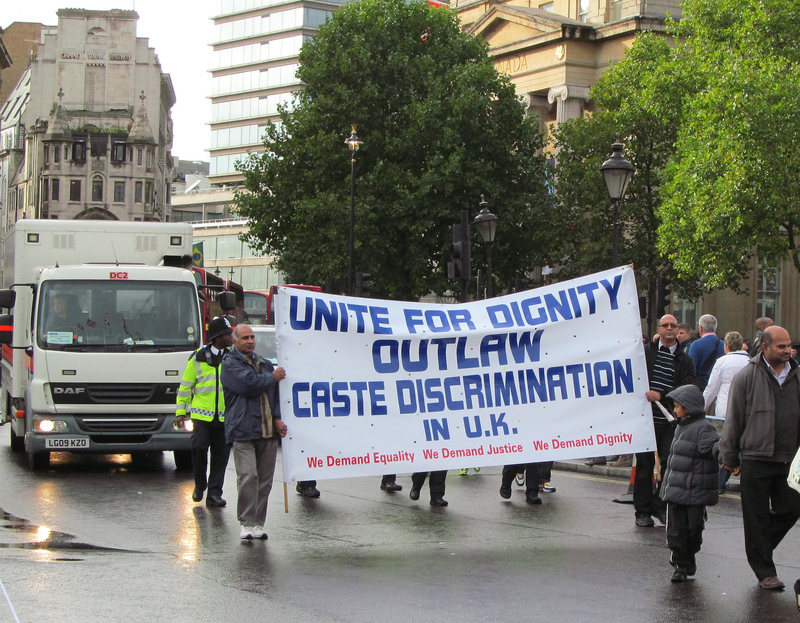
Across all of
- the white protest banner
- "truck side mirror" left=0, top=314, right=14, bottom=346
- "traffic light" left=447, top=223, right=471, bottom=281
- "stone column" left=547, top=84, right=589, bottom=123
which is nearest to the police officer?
the white protest banner

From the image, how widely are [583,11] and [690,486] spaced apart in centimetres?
5655

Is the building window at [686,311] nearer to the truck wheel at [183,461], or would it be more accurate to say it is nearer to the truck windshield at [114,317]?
the truck wheel at [183,461]

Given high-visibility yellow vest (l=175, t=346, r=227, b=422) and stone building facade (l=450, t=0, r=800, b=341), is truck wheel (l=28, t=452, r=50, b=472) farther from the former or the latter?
stone building facade (l=450, t=0, r=800, b=341)

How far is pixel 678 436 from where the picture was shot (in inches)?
345

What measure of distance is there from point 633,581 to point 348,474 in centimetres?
262

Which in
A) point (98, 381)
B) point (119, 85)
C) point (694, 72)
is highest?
point (119, 85)

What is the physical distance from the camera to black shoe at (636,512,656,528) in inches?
445

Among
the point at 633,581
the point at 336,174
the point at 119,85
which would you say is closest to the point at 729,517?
the point at 633,581

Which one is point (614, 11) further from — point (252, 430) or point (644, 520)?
point (252, 430)

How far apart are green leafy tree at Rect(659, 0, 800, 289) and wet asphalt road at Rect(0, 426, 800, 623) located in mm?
23529

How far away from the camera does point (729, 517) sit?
12133 millimetres

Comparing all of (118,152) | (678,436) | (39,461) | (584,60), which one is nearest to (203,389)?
(39,461)

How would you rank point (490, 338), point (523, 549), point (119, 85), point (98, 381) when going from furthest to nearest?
point (119, 85) → point (98, 381) → point (490, 338) → point (523, 549)

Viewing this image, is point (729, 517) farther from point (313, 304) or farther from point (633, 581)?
point (313, 304)
